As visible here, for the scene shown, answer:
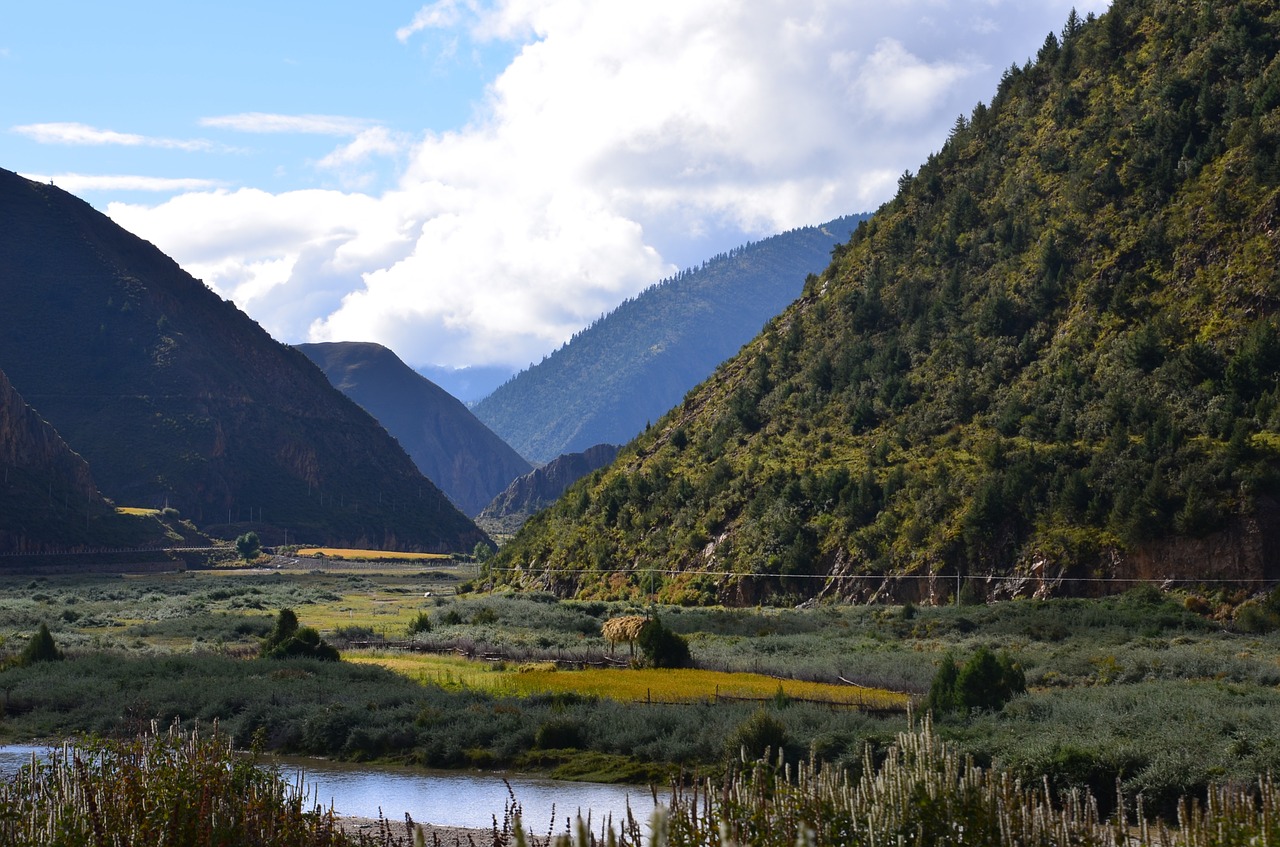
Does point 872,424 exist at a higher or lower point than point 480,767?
higher

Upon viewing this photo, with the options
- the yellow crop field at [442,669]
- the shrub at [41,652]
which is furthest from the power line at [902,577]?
the shrub at [41,652]

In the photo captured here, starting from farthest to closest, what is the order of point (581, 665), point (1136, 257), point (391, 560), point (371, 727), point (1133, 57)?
point (391, 560) → point (1133, 57) → point (1136, 257) → point (581, 665) → point (371, 727)

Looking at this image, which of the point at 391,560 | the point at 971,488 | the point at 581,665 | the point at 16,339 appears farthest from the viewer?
the point at 16,339

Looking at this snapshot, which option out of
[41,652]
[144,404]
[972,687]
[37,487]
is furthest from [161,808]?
[144,404]

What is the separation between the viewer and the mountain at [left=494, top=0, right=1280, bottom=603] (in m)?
60.1

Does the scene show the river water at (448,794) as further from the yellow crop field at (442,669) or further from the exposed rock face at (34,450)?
the exposed rock face at (34,450)

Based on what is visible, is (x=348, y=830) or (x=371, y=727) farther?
(x=371, y=727)

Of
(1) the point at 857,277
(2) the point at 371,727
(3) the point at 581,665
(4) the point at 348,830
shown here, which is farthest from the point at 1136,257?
(4) the point at 348,830

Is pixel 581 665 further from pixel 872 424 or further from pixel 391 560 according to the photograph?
pixel 391 560

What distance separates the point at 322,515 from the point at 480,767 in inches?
6626

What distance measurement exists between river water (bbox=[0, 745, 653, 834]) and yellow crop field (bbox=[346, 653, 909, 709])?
7.22 m

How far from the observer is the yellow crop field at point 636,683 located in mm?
33938

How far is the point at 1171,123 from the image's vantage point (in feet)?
251

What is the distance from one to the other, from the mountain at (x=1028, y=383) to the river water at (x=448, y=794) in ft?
125
